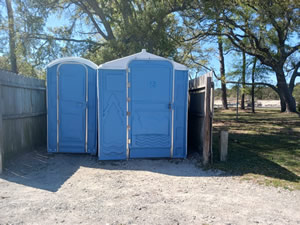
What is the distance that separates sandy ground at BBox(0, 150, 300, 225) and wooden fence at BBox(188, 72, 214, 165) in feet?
2.21

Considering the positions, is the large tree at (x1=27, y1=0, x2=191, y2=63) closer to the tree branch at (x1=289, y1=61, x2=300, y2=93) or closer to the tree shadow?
the tree shadow

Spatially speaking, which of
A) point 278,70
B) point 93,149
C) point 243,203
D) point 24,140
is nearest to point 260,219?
point 243,203

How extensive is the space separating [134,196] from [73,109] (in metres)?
3.50

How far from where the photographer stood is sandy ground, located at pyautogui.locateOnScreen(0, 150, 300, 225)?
323 centimetres

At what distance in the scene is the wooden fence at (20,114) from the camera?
5.56 m

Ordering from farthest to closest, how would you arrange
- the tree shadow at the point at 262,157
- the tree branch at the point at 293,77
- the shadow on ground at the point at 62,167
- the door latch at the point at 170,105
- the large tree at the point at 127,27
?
the tree branch at the point at 293,77 < the large tree at the point at 127,27 < the door latch at the point at 170,105 < the tree shadow at the point at 262,157 < the shadow on ground at the point at 62,167

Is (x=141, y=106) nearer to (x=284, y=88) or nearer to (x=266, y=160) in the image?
(x=266, y=160)

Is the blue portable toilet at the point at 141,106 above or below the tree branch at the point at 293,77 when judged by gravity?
below

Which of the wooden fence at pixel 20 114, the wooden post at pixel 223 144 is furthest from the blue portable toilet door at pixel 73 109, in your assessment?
the wooden post at pixel 223 144

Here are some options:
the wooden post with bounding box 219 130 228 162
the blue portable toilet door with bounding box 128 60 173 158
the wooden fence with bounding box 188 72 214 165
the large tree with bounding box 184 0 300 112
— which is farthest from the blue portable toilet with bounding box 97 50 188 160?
the large tree with bounding box 184 0 300 112

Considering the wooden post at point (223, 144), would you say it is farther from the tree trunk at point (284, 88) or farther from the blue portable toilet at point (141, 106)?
the tree trunk at point (284, 88)

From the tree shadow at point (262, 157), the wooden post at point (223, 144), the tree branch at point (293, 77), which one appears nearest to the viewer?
the tree shadow at point (262, 157)

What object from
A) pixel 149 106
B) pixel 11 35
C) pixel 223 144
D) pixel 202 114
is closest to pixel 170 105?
pixel 149 106

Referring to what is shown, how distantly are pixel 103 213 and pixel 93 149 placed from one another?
11.3 ft
